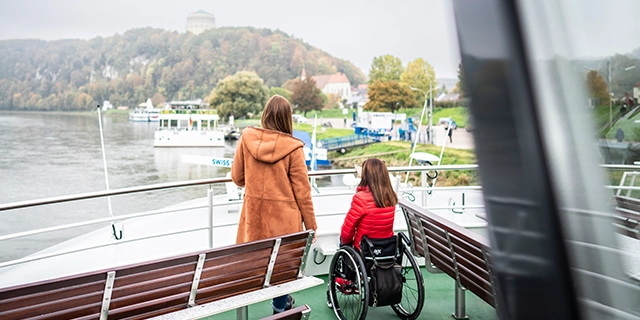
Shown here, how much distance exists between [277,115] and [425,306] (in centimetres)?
147

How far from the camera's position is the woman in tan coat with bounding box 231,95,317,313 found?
2068mm

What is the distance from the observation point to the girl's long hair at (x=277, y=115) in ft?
6.79

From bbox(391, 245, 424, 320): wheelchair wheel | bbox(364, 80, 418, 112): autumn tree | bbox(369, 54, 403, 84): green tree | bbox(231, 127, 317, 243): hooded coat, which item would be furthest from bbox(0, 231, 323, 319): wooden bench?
bbox(369, 54, 403, 84): green tree

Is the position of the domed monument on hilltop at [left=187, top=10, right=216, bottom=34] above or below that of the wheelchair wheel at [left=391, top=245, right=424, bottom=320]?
above

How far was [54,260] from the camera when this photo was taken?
447 centimetres

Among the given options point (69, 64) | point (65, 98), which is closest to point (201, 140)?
point (65, 98)

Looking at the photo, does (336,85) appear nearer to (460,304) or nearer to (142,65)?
(142,65)

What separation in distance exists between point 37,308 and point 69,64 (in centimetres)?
6003

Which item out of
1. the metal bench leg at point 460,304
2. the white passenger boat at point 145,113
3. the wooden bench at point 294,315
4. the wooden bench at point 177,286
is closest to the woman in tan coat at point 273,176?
the wooden bench at point 177,286

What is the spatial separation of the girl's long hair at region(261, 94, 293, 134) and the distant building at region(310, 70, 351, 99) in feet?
168

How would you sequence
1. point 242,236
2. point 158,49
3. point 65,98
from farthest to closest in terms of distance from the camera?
point 158,49
point 65,98
point 242,236

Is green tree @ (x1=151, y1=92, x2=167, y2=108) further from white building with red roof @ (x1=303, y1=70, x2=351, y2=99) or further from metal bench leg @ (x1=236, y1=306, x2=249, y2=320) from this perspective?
metal bench leg @ (x1=236, y1=306, x2=249, y2=320)

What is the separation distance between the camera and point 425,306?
2.82 m

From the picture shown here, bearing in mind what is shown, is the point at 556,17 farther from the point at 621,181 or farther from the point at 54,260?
the point at 54,260
